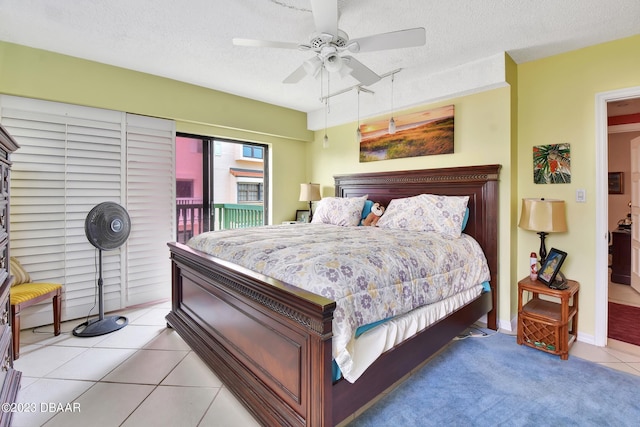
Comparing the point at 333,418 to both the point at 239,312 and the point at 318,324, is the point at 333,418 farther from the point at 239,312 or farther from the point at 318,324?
the point at 239,312

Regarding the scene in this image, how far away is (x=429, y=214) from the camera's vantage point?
3018 millimetres

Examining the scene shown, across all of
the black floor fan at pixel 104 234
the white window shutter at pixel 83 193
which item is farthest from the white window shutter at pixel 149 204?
the black floor fan at pixel 104 234

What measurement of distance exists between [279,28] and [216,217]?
2.80 meters

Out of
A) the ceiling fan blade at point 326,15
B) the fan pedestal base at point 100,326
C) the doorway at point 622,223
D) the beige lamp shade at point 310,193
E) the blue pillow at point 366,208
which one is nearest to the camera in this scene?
the ceiling fan blade at point 326,15

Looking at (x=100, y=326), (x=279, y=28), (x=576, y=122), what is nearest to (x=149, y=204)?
(x=100, y=326)

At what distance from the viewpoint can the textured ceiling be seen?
6.96 feet

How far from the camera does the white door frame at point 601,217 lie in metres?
2.54

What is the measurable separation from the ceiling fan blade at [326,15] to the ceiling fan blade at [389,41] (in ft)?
0.56

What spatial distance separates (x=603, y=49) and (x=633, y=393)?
2.61 metres

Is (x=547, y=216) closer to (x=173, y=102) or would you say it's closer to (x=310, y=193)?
(x=310, y=193)

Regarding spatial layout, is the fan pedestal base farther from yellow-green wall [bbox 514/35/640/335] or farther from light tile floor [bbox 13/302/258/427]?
yellow-green wall [bbox 514/35/640/335]

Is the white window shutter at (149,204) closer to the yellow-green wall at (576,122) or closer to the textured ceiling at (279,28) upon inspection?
the textured ceiling at (279,28)

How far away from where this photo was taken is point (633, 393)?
1.92m

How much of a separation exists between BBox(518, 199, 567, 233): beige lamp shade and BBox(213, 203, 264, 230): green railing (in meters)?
3.53
